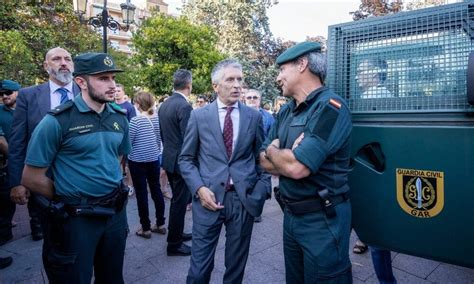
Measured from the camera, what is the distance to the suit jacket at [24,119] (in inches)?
115

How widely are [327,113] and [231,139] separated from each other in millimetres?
1017

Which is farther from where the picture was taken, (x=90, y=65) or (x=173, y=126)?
(x=173, y=126)

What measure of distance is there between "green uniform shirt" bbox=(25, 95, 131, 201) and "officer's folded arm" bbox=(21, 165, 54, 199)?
0.06 meters

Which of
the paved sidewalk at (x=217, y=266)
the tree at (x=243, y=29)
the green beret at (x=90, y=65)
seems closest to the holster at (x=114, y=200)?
the green beret at (x=90, y=65)

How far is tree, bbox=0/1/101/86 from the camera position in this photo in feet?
28.1

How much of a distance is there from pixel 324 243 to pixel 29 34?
11244mm

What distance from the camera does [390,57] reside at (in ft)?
6.07

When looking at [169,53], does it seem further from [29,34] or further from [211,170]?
[211,170]

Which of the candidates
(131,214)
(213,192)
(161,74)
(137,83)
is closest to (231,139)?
(213,192)

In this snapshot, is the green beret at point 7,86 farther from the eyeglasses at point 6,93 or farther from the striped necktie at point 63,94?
the striped necktie at point 63,94

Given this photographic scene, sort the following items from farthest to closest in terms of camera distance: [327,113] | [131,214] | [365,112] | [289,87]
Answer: [131,214], [289,87], [365,112], [327,113]

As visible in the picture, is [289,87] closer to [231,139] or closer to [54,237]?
[231,139]

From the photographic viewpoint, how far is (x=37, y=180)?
218 cm

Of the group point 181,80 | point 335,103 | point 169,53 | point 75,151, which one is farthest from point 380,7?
point 75,151
